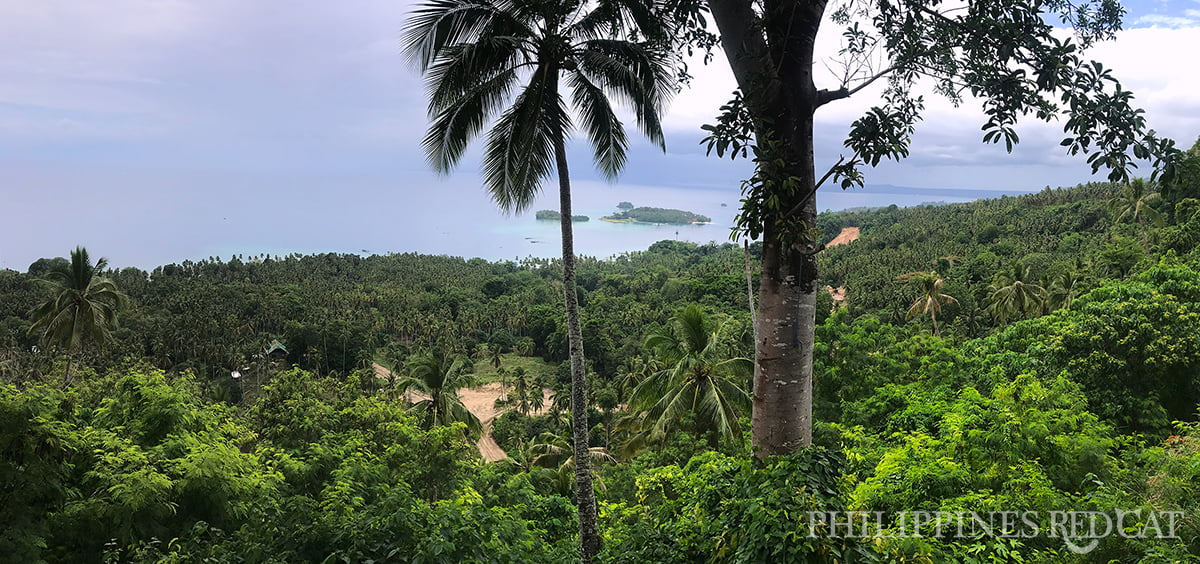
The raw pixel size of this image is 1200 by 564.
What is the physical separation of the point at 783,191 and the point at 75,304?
91.6 ft

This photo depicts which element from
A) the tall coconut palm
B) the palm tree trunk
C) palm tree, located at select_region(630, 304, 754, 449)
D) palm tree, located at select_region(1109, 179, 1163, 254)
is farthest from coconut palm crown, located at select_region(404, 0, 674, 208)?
the palm tree trunk

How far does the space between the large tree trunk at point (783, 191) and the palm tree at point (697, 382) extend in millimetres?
10595

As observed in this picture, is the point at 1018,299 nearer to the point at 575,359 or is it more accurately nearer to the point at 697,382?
the point at 697,382

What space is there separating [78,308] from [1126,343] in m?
31.6

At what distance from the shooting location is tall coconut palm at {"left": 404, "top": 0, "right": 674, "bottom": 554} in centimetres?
675

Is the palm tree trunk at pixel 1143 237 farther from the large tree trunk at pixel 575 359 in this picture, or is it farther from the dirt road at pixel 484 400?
the dirt road at pixel 484 400

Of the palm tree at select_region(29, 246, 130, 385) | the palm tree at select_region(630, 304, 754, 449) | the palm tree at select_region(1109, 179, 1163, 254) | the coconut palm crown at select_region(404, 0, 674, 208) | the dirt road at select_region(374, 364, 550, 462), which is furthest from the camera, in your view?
the dirt road at select_region(374, 364, 550, 462)

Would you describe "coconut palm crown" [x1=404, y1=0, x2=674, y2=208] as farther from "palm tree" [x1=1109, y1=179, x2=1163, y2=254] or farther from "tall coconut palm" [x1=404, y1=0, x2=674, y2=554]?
"palm tree" [x1=1109, y1=179, x2=1163, y2=254]

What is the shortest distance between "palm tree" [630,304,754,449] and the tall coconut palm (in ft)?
23.3

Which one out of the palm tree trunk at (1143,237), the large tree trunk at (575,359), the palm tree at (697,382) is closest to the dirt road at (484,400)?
the palm tree at (697,382)

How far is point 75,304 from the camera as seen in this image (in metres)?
21.3

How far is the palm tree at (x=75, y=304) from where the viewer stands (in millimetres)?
21031

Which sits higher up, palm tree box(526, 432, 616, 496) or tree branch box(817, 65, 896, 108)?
tree branch box(817, 65, 896, 108)

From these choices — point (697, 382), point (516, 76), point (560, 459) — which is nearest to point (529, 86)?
point (516, 76)
